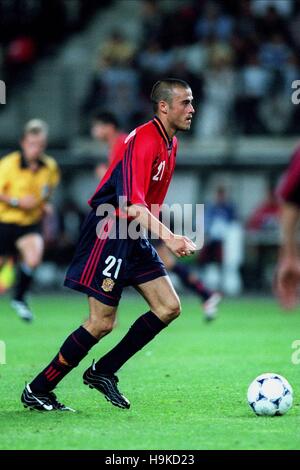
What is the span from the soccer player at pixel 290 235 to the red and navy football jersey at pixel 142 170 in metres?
1.95

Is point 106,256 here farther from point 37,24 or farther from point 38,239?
point 37,24

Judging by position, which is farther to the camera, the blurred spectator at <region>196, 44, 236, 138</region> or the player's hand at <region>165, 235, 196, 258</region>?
the blurred spectator at <region>196, 44, 236, 138</region>

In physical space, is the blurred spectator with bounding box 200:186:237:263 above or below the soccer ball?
above

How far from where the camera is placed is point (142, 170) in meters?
7.35

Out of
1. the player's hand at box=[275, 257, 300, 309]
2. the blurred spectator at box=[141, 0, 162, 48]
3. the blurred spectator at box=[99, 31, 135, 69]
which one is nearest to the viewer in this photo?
the player's hand at box=[275, 257, 300, 309]

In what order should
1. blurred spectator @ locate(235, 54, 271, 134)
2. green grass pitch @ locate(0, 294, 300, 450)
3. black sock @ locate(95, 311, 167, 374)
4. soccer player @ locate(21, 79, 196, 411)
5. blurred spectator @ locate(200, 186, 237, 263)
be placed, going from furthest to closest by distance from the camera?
blurred spectator @ locate(235, 54, 271, 134) → blurred spectator @ locate(200, 186, 237, 263) → black sock @ locate(95, 311, 167, 374) → soccer player @ locate(21, 79, 196, 411) → green grass pitch @ locate(0, 294, 300, 450)

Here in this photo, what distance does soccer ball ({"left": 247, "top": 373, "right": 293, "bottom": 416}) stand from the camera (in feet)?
23.8

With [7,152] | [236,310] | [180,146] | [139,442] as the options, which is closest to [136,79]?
[180,146]

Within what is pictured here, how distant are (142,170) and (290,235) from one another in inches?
87.5

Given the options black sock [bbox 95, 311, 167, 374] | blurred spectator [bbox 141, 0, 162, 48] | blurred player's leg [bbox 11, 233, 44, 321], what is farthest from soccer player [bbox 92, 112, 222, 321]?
blurred spectator [bbox 141, 0, 162, 48]

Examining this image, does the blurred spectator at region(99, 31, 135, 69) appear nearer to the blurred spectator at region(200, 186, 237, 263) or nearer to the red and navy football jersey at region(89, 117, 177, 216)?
the blurred spectator at region(200, 186, 237, 263)

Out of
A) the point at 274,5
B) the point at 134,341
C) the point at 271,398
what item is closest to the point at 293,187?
the point at 271,398

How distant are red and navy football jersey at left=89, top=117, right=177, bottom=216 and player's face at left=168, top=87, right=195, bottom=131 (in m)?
0.10
